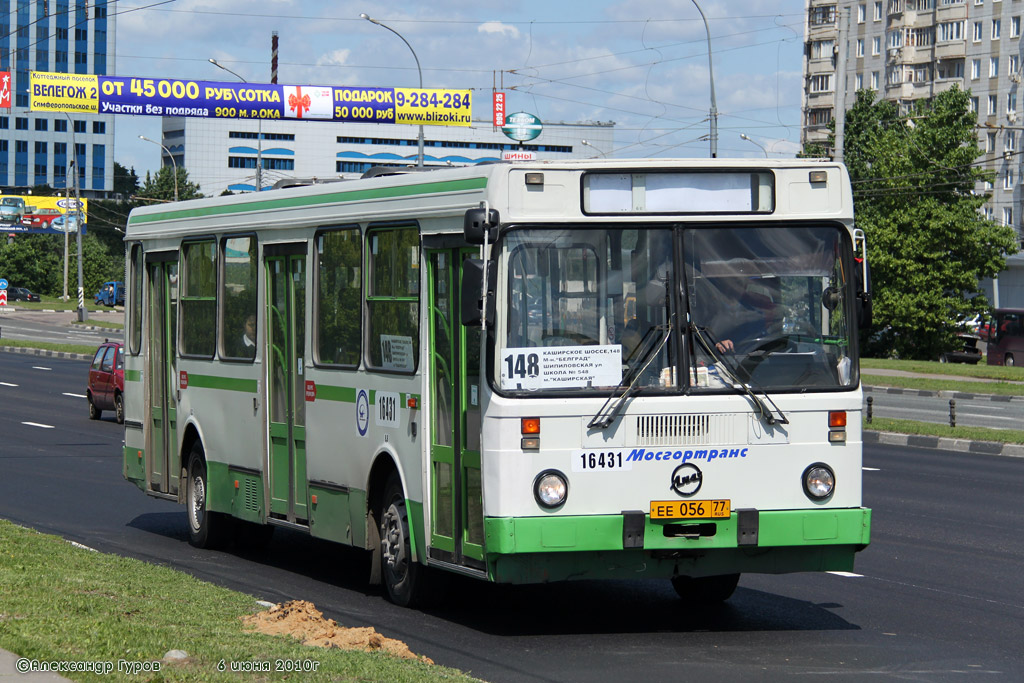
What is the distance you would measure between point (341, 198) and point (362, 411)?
1522mm

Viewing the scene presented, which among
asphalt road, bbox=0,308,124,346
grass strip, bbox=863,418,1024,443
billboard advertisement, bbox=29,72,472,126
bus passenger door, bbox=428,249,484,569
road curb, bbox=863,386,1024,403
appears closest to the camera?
bus passenger door, bbox=428,249,484,569

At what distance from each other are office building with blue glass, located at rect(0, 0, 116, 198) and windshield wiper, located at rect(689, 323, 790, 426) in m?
150

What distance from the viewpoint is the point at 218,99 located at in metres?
52.9

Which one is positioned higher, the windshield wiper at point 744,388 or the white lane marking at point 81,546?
the windshield wiper at point 744,388

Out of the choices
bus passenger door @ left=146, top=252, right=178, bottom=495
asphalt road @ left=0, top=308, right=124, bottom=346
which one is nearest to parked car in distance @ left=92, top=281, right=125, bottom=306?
asphalt road @ left=0, top=308, right=124, bottom=346

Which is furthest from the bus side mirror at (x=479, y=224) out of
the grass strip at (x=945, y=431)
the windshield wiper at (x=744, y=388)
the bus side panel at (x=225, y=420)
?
the grass strip at (x=945, y=431)

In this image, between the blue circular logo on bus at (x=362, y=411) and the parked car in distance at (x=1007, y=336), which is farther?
the parked car in distance at (x=1007, y=336)

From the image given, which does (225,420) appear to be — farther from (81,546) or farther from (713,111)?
(713,111)

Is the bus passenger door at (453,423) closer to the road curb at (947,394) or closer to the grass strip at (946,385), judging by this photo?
the grass strip at (946,385)

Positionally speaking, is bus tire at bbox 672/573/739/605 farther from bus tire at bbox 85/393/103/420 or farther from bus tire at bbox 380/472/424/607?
bus tire at bbox 85/393/103/420

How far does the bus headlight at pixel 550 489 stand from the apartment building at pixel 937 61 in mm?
81457

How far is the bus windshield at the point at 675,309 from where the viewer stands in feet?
27.6

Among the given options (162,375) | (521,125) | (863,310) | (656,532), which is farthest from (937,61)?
(656,532)

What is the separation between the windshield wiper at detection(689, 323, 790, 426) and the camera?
8.55 meters
